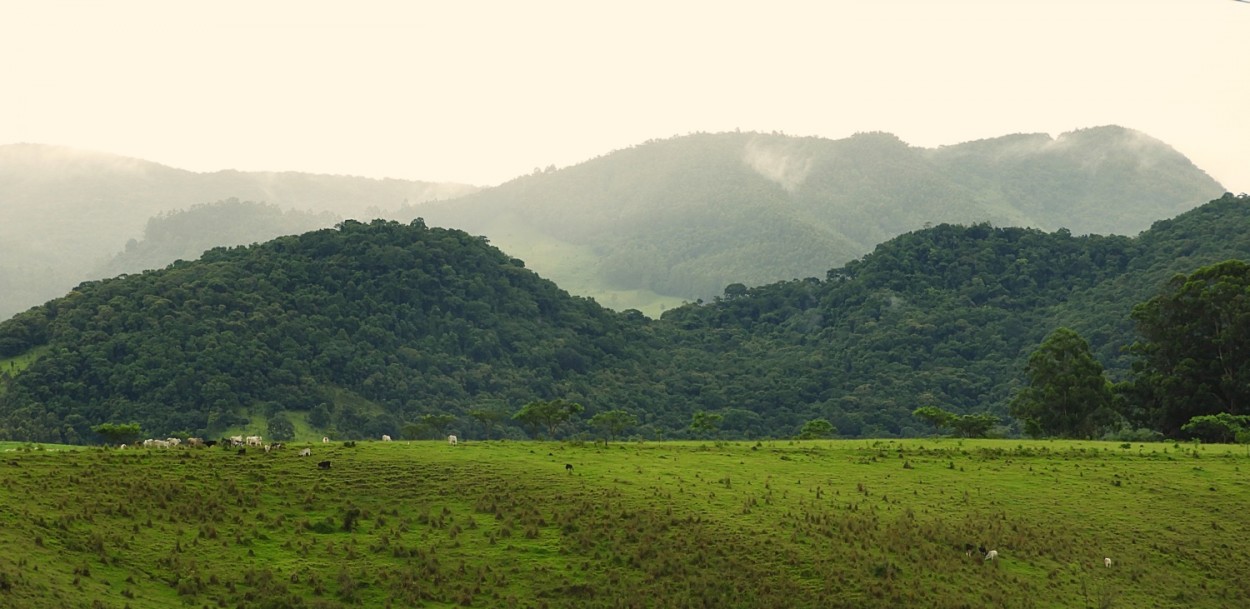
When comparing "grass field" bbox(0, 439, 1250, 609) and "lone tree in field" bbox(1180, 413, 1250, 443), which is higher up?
"lone tree in field" bbox(1180, 413, 1250, 443)

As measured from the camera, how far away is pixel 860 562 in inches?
1746

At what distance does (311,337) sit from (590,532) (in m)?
95.8

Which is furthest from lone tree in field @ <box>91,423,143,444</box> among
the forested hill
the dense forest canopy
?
the forested hill

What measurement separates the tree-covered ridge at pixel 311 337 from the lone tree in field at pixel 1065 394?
6682 centimetres

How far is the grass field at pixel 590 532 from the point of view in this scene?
39.6m

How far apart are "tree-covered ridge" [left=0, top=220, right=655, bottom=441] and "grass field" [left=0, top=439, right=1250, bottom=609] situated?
66498 millimetres

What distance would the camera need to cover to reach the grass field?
3956 cm

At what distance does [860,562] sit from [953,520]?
722 cm

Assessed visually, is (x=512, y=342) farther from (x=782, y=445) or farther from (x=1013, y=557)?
(x=1013, y=557)

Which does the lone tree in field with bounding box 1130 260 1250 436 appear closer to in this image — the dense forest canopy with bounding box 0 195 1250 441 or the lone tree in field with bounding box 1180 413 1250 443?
the dense forest canopy with bounding box 0 195 1250 441

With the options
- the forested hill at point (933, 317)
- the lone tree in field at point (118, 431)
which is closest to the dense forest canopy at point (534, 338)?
the forested hill at point (933, 317)

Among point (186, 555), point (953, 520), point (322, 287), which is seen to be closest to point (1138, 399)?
point (953, 520)

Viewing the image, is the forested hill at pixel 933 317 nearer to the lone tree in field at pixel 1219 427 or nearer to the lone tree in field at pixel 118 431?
the lone tree in field at pixel 1219 427

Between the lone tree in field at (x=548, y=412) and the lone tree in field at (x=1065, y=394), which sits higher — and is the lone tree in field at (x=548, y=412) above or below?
below
